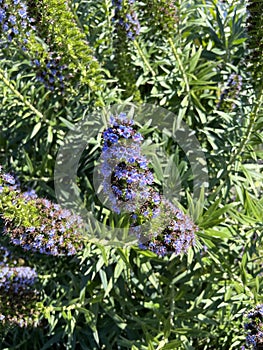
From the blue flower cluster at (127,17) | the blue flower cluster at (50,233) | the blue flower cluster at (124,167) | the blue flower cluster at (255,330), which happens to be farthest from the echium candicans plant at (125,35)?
the blue flower cluster at (255,330)

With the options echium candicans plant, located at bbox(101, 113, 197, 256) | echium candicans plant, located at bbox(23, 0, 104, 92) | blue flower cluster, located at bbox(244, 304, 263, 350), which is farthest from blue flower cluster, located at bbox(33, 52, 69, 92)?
blue flower cluster, located at bbox(244, 304, 263, 350)

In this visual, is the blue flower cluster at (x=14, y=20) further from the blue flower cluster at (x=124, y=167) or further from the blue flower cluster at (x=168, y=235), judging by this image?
the blue flower cluster at (x=168, y=235)

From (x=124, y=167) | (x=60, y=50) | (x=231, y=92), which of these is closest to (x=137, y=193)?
(x=124, y=167)

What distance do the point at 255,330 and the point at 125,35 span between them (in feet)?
6.92

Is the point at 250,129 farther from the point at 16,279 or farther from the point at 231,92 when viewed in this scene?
the point at 16,279

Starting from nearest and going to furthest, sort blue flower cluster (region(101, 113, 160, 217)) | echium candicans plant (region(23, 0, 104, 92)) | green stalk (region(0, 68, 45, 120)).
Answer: blue flower cluster (region(101, 113, 160, 217)) < echium candicans plant (region(23, 0, 104, 92)) < green stalk (region(0, 68, 45, 120))

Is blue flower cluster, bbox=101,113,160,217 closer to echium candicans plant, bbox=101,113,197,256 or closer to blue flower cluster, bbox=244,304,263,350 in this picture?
echium candicans plant, bbox=101,113,197,256

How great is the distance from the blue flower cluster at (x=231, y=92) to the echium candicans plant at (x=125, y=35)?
75 centimetres

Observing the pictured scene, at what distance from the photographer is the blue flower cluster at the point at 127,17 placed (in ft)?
11.5

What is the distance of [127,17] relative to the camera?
357cm

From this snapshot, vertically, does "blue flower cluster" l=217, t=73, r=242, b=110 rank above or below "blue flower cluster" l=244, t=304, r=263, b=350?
above

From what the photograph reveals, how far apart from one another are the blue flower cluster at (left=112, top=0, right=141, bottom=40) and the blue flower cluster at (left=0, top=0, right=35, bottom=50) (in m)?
0.60

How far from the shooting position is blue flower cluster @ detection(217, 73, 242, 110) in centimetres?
427

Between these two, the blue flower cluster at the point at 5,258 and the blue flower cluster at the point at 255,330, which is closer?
the blue flower cluster at the point at 255,330
